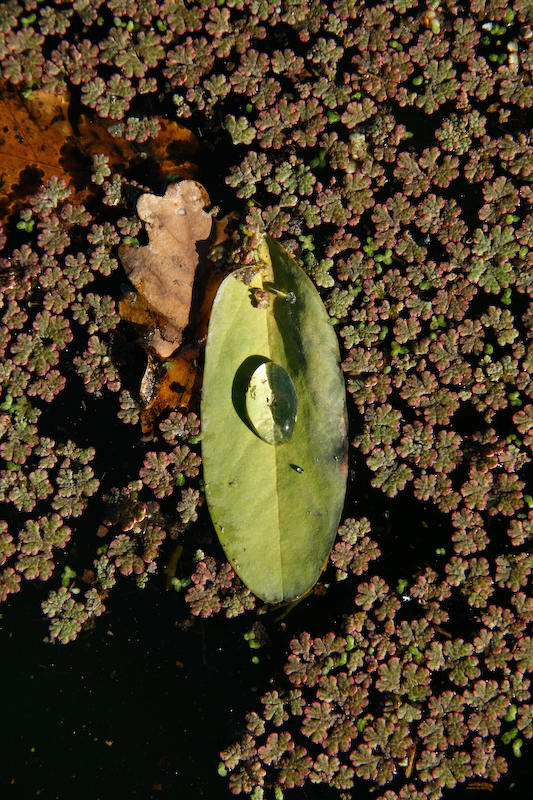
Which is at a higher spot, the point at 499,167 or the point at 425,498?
the point at 499,167

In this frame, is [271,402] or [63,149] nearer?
[271,402]

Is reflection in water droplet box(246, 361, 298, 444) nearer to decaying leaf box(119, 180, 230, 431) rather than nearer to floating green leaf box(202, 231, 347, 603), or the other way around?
floating green leaf box(202, 231, 347, 603)

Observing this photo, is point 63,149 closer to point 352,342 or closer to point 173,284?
point 173,284

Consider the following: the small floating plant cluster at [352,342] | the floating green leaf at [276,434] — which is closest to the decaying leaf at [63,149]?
the small floating plant cluster at [352,342]

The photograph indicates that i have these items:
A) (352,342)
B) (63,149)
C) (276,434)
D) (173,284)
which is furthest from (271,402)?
(63,149)

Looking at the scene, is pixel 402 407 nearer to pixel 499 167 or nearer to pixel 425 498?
pixel 425 498

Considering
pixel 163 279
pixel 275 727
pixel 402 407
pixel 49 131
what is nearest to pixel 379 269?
pixel 402 407
